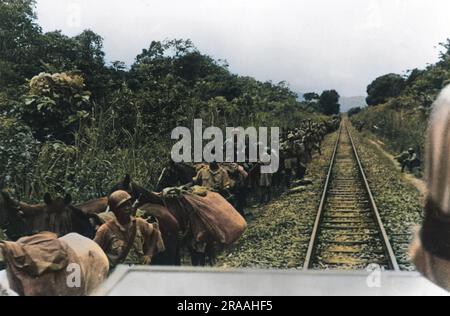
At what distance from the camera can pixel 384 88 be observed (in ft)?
13.6

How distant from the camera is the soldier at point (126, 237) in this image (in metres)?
3.95

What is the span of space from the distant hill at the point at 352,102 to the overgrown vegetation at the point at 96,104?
12.3 inches

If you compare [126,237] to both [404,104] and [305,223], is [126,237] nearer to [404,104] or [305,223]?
[305,223]

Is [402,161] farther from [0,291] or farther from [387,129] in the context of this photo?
[0,291]

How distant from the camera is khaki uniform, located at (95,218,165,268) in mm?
3943

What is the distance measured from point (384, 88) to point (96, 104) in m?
2.25

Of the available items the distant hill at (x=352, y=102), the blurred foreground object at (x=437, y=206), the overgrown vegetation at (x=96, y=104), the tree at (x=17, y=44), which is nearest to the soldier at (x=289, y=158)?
the overgrown vegetation at (x=96, y=104)

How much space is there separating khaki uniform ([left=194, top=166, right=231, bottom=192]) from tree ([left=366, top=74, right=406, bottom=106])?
129 cm

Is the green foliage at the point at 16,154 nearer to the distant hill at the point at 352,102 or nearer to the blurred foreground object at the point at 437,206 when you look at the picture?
the distant hill at the point at 352,102

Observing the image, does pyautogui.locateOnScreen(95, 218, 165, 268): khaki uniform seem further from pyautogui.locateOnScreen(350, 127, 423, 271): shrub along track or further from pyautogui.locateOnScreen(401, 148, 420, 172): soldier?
pyautogui.locateOnScreen(401, 148, 420, 172): soldier

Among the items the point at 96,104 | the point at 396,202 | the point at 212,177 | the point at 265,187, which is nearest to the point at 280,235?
the point at 265,187

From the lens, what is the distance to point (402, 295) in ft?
11.2

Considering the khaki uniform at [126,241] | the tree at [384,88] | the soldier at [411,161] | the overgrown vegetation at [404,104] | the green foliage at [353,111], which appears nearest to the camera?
the overgrown vegetation at [404,104]

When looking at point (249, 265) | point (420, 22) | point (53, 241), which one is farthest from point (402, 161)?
point (53, 241)
